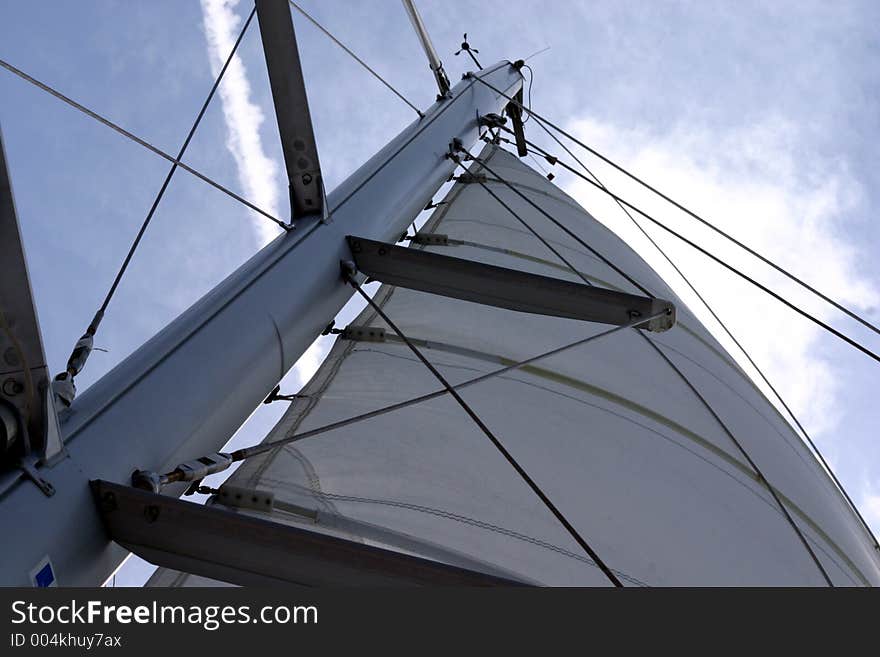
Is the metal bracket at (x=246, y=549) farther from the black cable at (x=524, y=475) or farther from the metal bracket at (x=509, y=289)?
the metal bracket at (x=509, y=289)

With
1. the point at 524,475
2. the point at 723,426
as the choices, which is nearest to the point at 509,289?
the point at 524,475

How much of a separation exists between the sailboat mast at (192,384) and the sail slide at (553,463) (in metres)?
0.39

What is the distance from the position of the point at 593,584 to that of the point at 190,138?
1.79 metres

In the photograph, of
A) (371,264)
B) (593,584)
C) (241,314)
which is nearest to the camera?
(241,314)

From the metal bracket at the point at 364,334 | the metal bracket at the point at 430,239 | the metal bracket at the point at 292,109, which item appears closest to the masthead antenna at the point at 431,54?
the metal bracket at the point at 430,239

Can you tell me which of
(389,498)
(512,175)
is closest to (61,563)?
(389,498)

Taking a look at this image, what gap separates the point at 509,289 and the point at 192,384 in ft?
2.96

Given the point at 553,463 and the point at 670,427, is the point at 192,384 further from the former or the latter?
the point at 670,427

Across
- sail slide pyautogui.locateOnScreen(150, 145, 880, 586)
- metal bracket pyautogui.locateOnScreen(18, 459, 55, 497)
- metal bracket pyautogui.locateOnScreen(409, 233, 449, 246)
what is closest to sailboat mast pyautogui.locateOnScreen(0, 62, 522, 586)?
metal bracket pyautogui.locateOnScreen(18, 459, 55, 497)

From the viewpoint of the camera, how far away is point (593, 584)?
2.10 m

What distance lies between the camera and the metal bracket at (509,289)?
7.08 feet

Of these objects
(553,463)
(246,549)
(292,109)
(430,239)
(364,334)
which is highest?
(430,239)

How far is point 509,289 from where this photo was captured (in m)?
2.16

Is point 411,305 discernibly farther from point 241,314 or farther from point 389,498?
point 241,314
